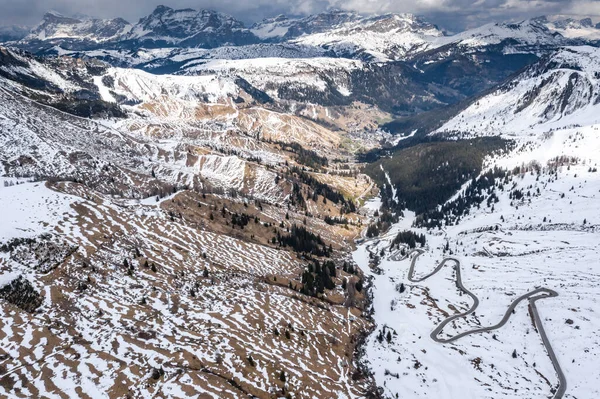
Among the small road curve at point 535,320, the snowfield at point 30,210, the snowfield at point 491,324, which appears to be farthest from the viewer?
the snowfield at point 30,210

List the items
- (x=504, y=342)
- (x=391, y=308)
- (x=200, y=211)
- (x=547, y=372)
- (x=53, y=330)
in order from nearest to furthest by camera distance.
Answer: (x=53, y=330) < (x=547, y=372) < (x=504, y=342) < (x=391, y=308) < (x=200, y=211)

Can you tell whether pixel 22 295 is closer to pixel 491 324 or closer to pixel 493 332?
pixel 493 332

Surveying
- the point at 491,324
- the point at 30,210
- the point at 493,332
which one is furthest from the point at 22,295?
the point at 491,324

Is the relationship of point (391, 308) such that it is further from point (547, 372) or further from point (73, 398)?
point (73, 398)

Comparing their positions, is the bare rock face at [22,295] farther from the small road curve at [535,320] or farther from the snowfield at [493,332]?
the small road curve at [535,320]

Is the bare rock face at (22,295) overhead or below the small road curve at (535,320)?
overhead

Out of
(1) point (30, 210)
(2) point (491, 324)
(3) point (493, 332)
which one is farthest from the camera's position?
(2) point (491, 324)

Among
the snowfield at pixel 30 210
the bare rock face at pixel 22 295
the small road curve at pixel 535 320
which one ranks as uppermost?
the snowfield at pixel 30 210

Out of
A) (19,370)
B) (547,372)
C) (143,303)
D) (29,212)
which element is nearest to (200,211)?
(29,212)

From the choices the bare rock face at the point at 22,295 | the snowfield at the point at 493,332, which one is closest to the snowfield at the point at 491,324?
the snowfield at the point at 493,332

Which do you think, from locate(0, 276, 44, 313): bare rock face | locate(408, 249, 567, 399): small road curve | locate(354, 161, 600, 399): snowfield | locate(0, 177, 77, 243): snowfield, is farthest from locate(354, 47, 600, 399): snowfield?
locate(0, 177, 77, 243): snowfield

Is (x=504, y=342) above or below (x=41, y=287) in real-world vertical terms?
below
